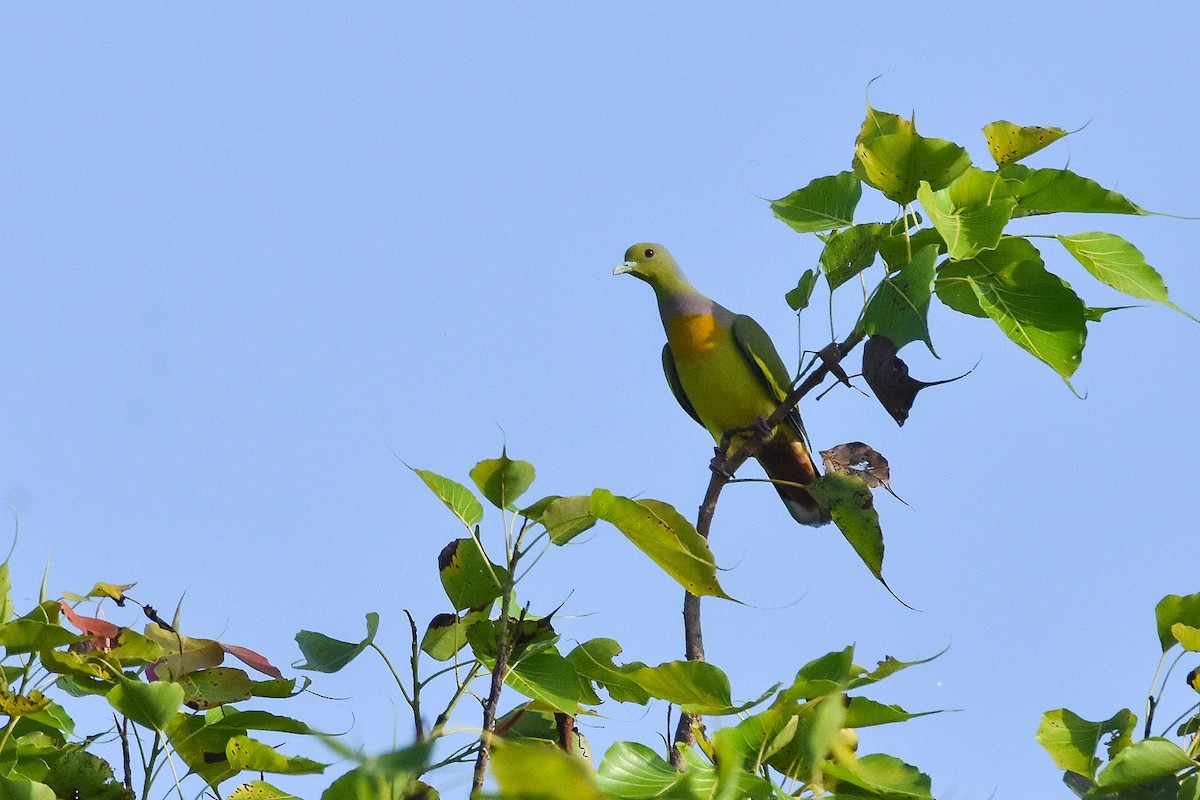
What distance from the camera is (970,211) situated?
257 cm

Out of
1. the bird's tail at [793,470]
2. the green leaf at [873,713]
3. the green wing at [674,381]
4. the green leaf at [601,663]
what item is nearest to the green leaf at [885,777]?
the green leaf at [873,713]

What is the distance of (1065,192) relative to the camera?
264 cm

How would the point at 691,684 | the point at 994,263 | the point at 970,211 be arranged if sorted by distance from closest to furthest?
the point at 691,684 < the point at 970,211 < the point at 994,263

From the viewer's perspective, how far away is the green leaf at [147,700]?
→ 2.12 metres

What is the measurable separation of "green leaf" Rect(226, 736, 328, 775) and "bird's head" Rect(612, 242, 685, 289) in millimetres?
3903

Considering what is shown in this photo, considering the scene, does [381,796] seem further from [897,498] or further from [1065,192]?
[1065,192]

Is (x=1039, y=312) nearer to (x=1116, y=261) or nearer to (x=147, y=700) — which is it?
(x=1116, y=261)

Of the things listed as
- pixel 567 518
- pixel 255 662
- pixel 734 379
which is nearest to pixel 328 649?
pixel 255 662

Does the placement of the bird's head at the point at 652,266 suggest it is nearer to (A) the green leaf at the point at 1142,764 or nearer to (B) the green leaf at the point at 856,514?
(B) the green leaf at the point at 856,514

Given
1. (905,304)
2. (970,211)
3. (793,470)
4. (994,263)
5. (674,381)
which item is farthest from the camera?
(674,381)

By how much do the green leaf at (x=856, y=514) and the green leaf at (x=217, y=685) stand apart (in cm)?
122

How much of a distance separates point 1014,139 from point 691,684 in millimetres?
1421

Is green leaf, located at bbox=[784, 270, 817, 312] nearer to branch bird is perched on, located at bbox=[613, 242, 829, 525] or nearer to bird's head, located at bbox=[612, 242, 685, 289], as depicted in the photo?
A: branch bird is perched on, located at bbox=[613, 242, 829, 525]

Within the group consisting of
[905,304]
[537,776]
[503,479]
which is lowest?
[537,776]
